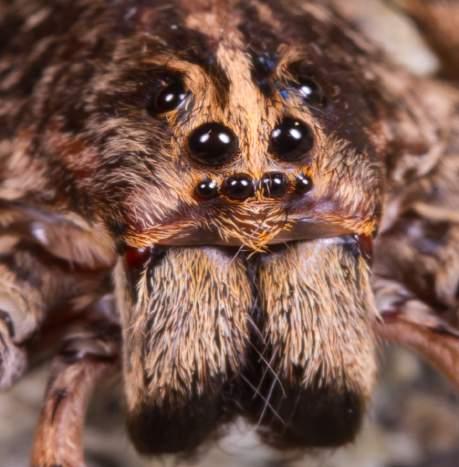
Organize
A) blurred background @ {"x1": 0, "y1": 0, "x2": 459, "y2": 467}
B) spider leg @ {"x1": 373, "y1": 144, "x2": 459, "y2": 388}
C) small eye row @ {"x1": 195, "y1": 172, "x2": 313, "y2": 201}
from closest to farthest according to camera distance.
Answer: small eye row @ {"x1": 195, "y1": 172, "x2": 313, "y2": 201}
spider leg @ {"x1": 373, "y1": 144, "x2": 459, "y2": 388}
blurred background @ {"x1": 0, "y1": 0, "x2": 459, "y2": 467}

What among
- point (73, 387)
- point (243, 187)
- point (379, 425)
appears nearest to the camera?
point (243, 187)

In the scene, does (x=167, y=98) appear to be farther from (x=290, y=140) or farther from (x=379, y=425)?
(x=379, y=425)

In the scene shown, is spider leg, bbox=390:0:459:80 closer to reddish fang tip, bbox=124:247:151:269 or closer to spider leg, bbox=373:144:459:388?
spider leg, bbox=373:144:459:388

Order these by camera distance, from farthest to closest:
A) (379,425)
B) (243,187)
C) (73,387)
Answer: (379,425) < (73,387) < (243,187)

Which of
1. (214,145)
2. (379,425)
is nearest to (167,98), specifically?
(214,145)

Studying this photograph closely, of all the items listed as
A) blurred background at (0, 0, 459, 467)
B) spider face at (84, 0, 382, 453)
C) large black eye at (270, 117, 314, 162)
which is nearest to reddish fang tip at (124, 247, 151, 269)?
spider face at (84, 0, 382, 453)

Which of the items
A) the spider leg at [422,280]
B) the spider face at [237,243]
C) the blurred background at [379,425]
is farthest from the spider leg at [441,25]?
the spider face at [237,243]

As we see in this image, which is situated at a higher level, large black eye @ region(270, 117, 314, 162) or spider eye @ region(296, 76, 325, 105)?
spider eye @ region(296, 76, 325, 105)

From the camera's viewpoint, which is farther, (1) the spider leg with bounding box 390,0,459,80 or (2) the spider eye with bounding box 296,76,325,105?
(1) the spider leg with bounding box 390,0,459,80
